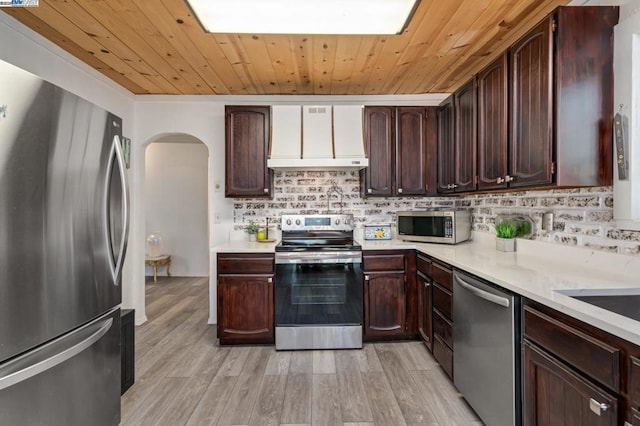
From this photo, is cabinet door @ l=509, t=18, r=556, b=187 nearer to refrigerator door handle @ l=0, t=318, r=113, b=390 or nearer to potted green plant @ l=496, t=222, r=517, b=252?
potted green plant @ l=496, t=222, r=517, b=252

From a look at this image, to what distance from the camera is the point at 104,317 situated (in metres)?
1.52

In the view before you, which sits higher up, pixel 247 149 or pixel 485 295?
pixel 247 149

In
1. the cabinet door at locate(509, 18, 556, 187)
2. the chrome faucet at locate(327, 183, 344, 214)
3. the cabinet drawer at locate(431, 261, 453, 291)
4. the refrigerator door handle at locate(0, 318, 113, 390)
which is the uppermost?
the cabinet door at locate(509, 18, 556, 187)

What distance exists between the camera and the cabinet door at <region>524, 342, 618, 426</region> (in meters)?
1.03

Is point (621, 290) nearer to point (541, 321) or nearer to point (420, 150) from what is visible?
point (541, 321)

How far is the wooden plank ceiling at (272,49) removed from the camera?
1932 mm

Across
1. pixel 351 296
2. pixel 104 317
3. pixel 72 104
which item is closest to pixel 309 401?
pixel 351 296

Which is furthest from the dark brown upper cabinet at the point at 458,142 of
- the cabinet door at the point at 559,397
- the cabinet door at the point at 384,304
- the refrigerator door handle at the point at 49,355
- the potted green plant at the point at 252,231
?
the refrigerator door handle at the point at 49,355

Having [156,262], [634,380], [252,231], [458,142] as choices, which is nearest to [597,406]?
[634,380]

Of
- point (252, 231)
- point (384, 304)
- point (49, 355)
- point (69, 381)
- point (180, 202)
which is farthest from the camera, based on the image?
point (180, 202)

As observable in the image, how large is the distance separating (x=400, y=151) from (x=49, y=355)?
2.97 metres

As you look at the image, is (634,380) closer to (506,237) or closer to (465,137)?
(506,237)

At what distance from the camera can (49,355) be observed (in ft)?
3.86

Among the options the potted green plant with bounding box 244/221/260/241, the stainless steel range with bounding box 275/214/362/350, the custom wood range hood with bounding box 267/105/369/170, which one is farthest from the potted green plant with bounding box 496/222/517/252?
the potted green plant with bounding box 244/221/260/241
